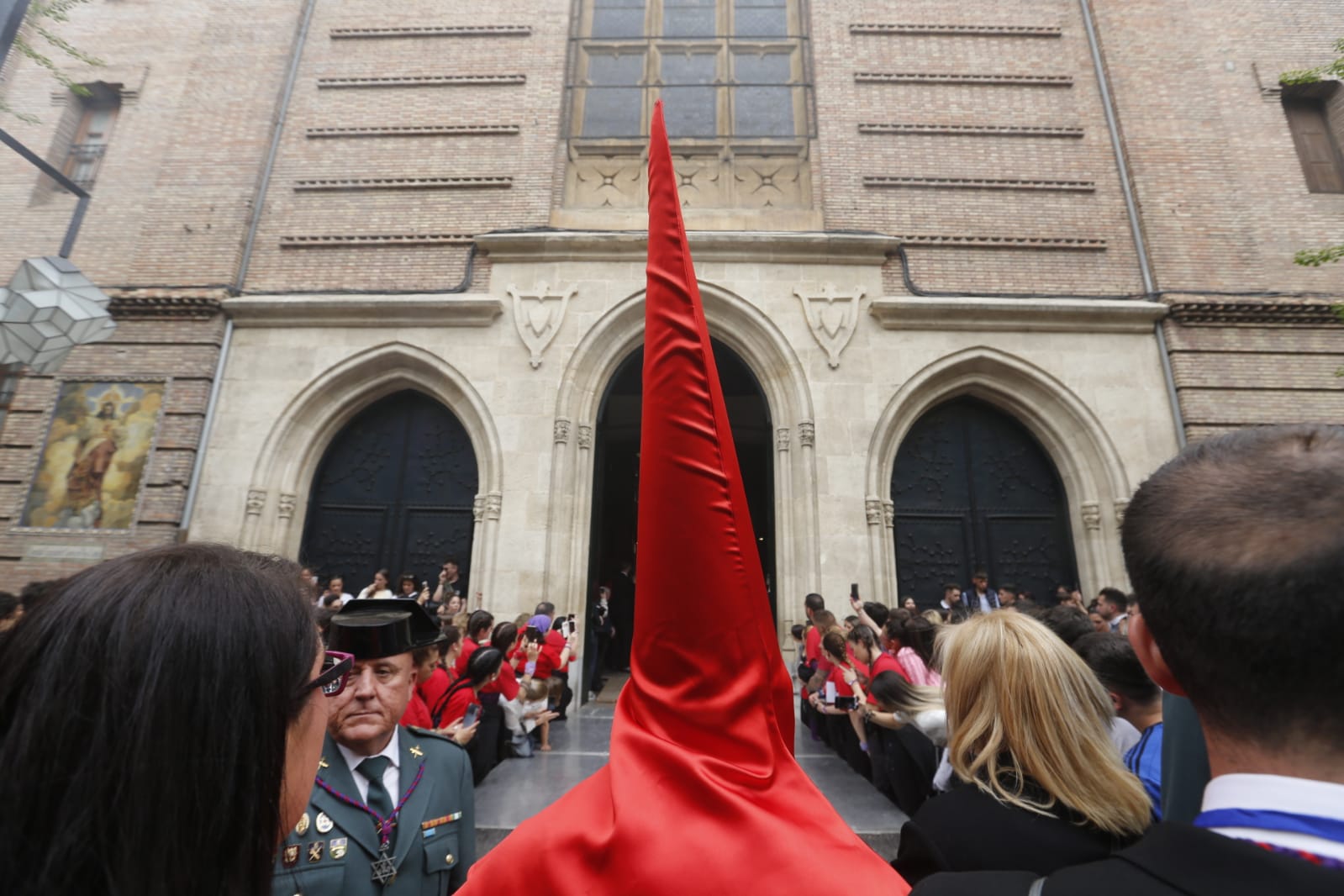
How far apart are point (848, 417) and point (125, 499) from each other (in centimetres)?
932

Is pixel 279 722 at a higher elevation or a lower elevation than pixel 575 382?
lower

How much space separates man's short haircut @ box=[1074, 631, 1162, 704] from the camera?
2.31 meters

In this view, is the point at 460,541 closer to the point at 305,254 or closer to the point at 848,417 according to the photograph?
the point at 305,254

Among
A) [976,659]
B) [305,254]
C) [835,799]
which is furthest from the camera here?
[305,254]

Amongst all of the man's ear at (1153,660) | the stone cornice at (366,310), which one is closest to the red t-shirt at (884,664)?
the man's ear at (1153,660)

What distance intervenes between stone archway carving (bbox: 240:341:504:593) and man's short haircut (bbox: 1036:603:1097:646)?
19.9 ft

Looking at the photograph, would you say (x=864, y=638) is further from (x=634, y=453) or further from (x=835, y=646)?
(x=634, y=453)

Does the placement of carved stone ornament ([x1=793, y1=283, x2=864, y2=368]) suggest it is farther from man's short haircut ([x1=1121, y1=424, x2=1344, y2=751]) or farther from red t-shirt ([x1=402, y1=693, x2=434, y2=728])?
man's short haircut ([x1=1121, y1=424, x2=1344, y2=751])

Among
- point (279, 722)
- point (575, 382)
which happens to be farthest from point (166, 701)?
point (575, 382)

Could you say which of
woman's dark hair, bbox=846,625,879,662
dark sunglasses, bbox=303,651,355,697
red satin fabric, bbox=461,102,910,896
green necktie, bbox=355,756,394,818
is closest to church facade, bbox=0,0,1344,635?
woman's dark hair, bbox=846,625,879,662

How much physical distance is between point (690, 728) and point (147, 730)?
526 mm

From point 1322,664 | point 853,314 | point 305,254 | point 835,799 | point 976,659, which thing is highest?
point 305,254

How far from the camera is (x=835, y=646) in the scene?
4605 millimetres

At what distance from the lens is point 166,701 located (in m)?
0.62
